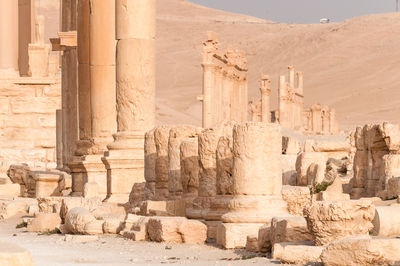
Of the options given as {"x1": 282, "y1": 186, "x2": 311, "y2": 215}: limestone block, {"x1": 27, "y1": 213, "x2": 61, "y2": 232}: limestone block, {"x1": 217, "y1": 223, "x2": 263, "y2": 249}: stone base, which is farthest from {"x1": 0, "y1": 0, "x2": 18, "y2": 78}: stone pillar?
{"x1": 217, "y1": 223, "x2": 263, "y2": 249}: stone base

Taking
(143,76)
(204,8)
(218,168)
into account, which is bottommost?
(218,168)

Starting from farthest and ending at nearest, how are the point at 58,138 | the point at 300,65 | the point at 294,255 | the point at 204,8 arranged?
the point at 204,8
the point at 300,65
the point at 58,138
the point at 294,255

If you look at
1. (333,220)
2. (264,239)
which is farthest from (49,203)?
(333,220)

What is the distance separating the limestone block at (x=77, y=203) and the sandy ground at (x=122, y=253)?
5.35ft

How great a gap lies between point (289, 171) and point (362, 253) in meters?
13.4

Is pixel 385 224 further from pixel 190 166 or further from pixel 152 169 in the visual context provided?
pixel 152 169

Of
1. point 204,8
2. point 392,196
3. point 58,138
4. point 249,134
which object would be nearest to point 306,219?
point 249,134

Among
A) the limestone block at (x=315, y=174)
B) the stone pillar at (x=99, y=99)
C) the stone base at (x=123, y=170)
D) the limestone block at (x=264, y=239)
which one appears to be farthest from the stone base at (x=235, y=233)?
the limestone block at (x=315, y=174)

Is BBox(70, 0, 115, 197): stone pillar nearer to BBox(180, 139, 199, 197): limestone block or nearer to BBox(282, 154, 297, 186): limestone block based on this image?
BBox(180, 139, 199, 197): limestone block

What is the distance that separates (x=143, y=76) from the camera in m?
15.5

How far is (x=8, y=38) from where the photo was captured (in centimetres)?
2777

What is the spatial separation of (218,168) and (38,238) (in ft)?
8.54

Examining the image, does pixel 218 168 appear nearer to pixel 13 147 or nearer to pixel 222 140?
pixel 222 140

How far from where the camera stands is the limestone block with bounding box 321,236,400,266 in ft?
25.7
